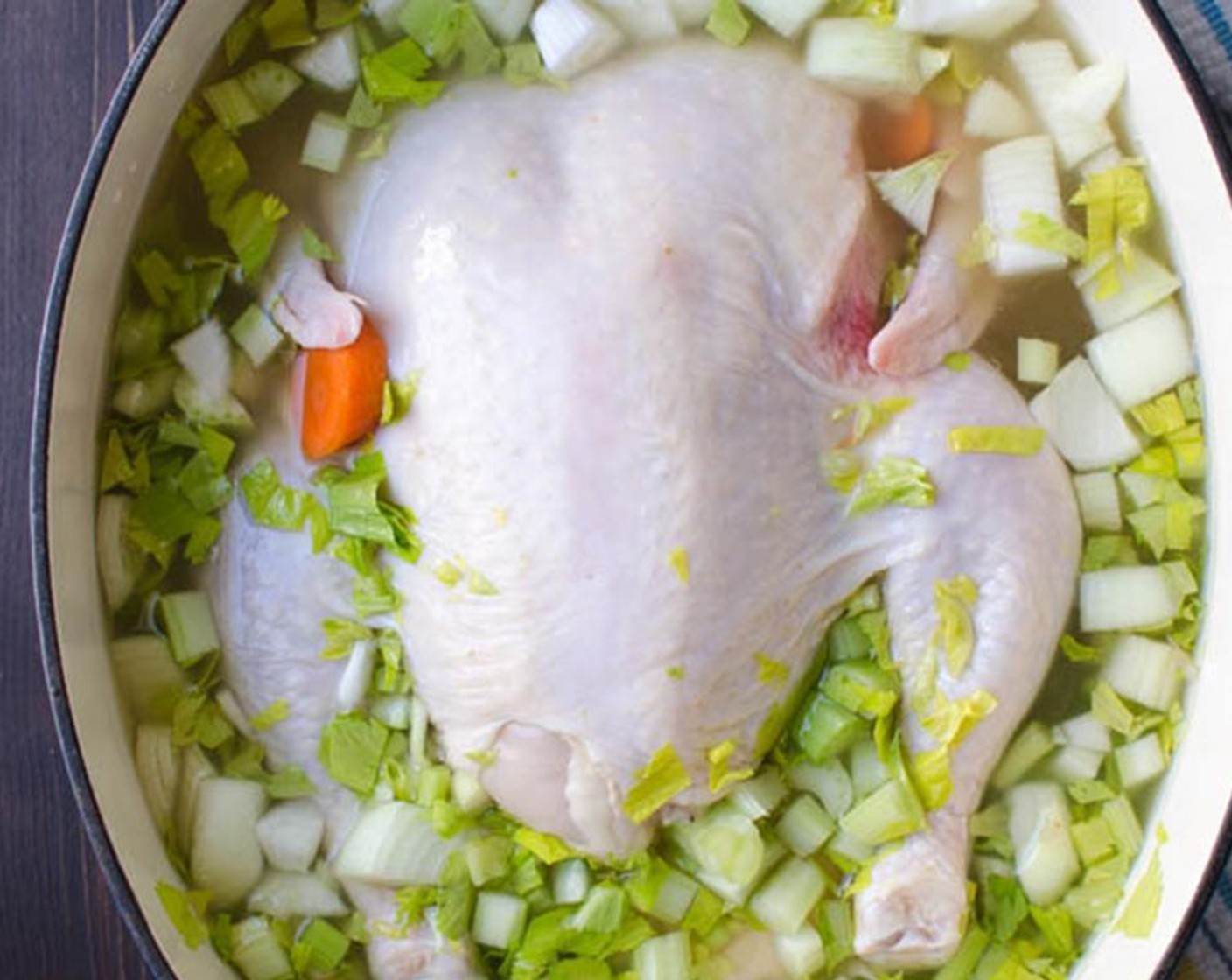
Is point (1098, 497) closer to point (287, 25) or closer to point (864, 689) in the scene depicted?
point (864, 689)

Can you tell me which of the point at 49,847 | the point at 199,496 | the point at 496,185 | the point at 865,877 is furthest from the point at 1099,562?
the point at 49,847

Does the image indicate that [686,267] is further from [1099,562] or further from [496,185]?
[1099,562]

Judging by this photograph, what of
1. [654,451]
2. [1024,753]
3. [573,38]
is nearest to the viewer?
[654,451]

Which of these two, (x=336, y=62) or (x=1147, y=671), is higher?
(x=336, y=62)

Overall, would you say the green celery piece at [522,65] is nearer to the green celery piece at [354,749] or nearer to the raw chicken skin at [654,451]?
the raw chicken skin at [654,451]

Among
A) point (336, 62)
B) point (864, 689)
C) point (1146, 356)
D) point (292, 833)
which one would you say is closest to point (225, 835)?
point (292, 833)

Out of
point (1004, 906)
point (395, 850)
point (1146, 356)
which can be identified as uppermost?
point (1146, 356)

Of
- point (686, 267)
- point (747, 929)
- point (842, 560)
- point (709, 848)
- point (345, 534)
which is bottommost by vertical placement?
point (747, 929)

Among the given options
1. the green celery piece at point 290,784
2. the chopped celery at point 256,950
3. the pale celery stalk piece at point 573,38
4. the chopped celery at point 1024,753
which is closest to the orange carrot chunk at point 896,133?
the pale celery stalk piece at point 573,38
